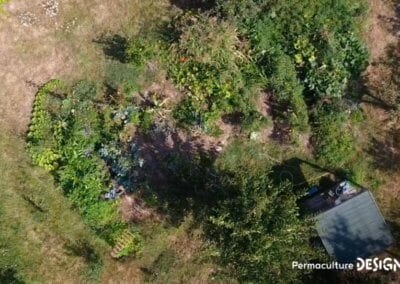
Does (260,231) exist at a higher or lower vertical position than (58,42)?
lower

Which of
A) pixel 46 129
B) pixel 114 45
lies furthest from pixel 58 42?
pixel 46 129

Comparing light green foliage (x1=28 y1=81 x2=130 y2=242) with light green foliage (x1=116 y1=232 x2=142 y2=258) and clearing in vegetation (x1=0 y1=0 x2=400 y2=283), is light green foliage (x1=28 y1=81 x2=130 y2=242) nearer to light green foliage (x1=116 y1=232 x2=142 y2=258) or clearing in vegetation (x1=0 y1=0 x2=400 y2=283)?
clearing in vegetation (x1=0 y1=0 x2=400 y2=283)

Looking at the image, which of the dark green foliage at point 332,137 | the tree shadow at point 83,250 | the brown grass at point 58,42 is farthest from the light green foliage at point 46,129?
the dark green foliage at point 332,137

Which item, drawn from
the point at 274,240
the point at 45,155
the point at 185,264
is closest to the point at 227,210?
the point at 274,240

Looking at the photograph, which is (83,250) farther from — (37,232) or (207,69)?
(207,69)

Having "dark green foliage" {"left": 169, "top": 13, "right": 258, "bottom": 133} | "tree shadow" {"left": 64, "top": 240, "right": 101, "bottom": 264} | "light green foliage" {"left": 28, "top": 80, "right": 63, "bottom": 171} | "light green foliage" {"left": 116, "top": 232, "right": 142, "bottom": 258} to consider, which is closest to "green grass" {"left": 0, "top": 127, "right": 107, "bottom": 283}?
"tree shadow" {"left": 64, "top": 240, "right": 101, "bottom": 264}
